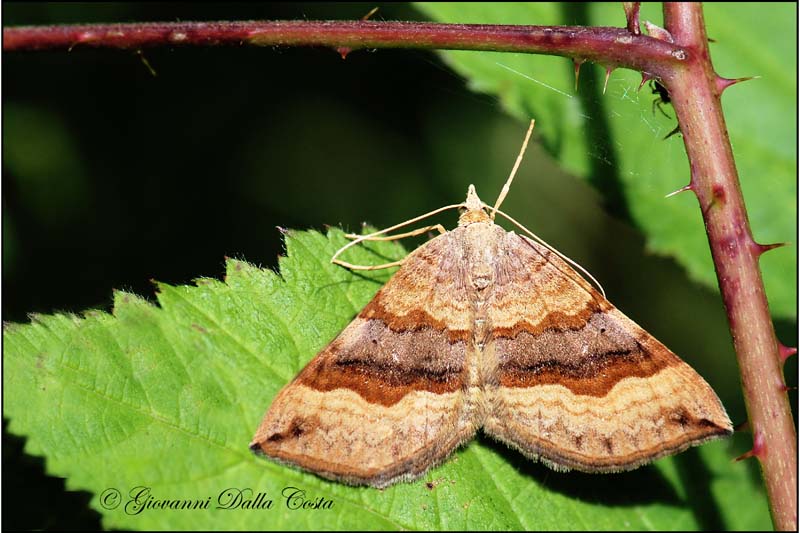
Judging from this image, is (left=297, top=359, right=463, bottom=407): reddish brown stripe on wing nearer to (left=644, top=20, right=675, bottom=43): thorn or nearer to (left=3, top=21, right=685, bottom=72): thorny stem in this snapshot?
(left=3, top=21, right=685, bottom=72): thorny stem

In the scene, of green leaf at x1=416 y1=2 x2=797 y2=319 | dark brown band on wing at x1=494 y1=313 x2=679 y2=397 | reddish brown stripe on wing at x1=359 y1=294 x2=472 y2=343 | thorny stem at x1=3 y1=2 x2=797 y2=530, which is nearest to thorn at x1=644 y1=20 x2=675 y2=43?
thorny stem at x1=3 y1=2 x2=797 y2=530

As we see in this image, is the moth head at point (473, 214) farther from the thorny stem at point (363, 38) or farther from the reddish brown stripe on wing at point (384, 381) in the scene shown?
the thorny stem at point (363, 38)

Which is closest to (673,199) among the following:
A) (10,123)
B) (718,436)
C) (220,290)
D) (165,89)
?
(718,436)

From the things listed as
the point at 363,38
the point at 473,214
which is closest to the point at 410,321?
the point at 473,214

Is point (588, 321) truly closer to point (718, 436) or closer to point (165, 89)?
point (718, 436)

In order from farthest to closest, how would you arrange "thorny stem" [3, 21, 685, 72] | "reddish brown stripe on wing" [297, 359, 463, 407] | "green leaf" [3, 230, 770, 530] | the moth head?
1. the moth head
2. "reddish brown stripe on wing" [297, 359, 463, 407]
3. "green leaf" [3, 230, 770, 530]
4. "thorny stem" [3, 21, 685, 72]

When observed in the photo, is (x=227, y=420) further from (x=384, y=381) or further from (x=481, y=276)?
(x=481, y=276)

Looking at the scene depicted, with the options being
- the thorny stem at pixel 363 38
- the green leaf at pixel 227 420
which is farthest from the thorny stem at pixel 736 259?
the green leaf at pixel 227 420
